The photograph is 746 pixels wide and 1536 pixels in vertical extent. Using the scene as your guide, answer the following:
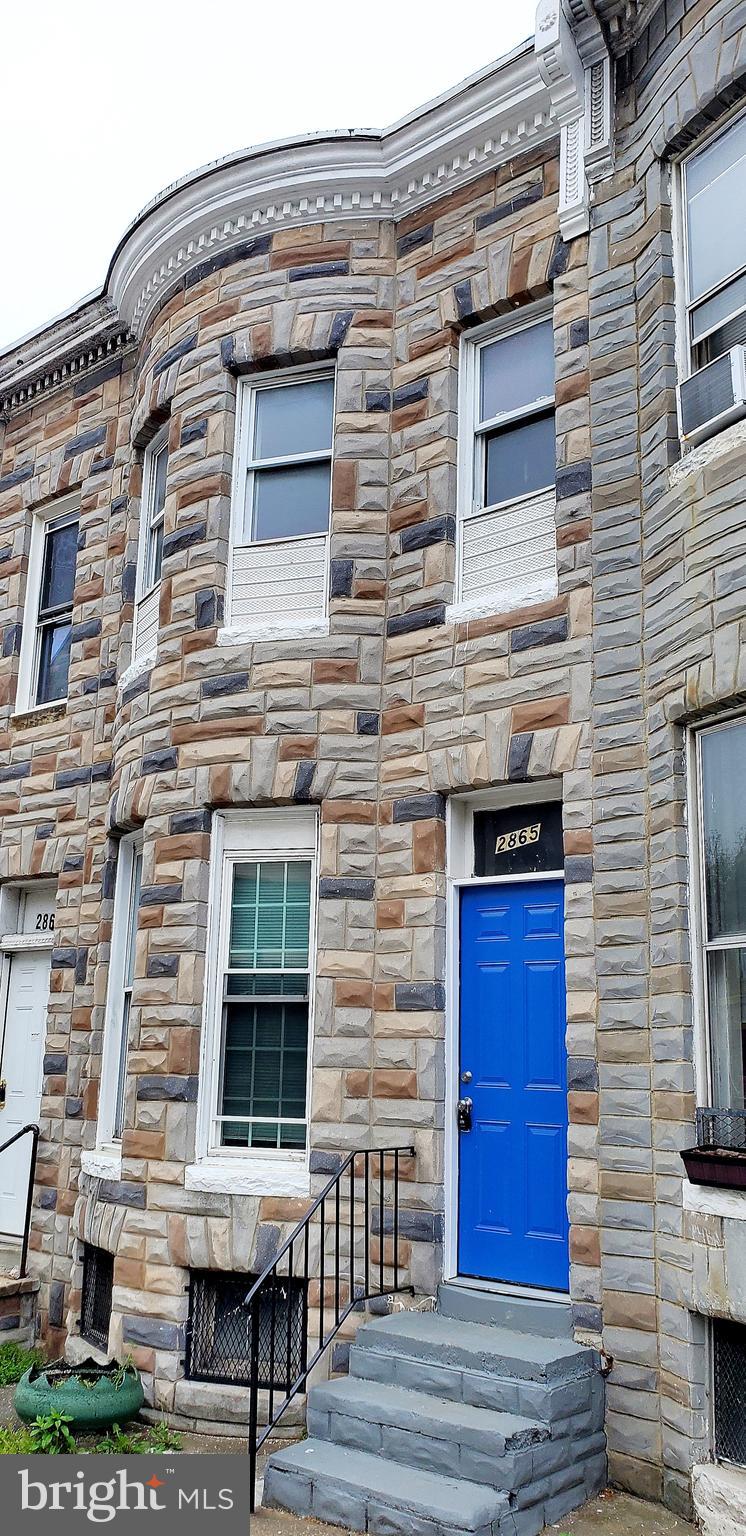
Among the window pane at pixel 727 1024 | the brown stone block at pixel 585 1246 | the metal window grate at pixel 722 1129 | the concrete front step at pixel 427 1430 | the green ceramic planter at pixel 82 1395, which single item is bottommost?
the green ceramic planter at pixel 82 1395

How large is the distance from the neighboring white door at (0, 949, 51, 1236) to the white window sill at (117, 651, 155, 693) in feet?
8.42

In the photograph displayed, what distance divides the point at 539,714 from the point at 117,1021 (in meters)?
4.03

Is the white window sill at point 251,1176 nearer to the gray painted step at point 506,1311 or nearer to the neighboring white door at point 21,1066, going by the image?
the gray painted step at point 506,1311

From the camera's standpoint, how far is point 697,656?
6215mm

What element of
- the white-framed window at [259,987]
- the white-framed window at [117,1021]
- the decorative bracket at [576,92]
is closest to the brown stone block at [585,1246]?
the white-framed window at [259,987]

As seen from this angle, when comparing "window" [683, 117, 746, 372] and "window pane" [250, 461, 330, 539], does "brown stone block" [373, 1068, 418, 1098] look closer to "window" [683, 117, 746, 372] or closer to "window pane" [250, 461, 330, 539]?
"window pane" [250, 461, 330, 539]

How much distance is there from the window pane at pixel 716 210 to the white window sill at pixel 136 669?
4.43 metres

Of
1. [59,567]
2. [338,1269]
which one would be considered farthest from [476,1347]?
[59,567]

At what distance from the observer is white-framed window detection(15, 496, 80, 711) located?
454 inches

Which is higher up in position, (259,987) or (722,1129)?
(259,987)

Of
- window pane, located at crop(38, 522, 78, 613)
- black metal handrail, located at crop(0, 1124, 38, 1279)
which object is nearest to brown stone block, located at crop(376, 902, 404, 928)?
black metal handrail, located at crop(0, 1124, 38, 1279)

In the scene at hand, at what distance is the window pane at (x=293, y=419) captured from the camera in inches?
346

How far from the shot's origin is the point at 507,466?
811 centimetres

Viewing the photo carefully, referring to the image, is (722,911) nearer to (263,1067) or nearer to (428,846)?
(428,846)
